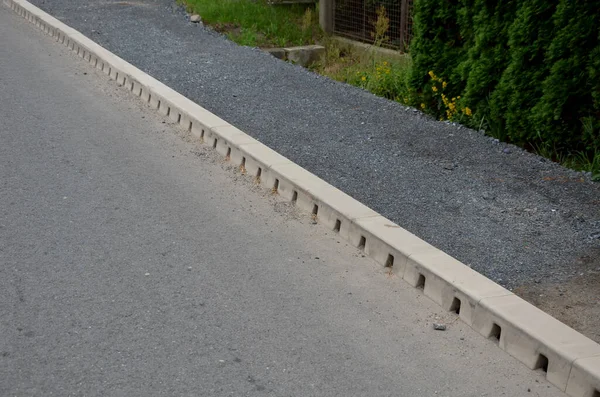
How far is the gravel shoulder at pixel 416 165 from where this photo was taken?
6039mm

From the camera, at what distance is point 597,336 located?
4.86 m

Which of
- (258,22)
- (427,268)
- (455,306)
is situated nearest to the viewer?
(455,306)

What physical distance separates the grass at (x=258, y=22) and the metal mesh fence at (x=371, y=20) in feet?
1.89

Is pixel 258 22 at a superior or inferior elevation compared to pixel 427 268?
inferior

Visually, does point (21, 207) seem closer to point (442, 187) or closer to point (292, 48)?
point (442, 187)

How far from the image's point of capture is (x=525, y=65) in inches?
347

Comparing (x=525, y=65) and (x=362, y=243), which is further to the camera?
(x=525, y=65)

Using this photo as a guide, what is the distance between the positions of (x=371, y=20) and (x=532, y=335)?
10.7m

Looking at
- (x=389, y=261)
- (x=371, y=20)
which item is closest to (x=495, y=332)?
(x=389, y=261)

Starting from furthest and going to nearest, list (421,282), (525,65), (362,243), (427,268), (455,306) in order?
(525,65), (362,243), (421,282), (427,268), (455,306)

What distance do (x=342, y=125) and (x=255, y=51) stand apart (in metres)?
4.53

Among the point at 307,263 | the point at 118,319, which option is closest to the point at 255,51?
the point at 307,263

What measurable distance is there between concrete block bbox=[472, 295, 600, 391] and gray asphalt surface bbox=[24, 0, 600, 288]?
59 cm

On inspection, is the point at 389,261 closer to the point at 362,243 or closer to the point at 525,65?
the point at 362,243
